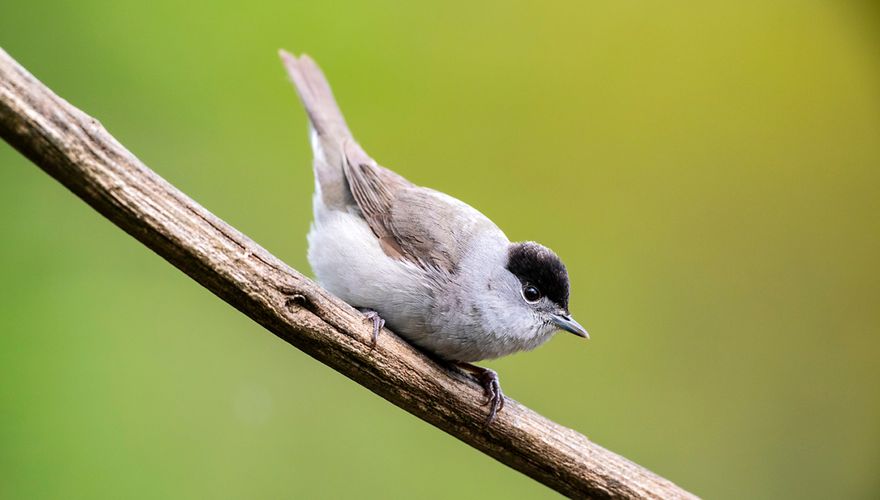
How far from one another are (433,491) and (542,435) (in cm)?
174

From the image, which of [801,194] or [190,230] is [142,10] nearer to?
[190,230]

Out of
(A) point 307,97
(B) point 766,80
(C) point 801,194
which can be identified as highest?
(B) point 766,80

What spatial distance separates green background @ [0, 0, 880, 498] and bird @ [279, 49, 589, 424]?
124 cm

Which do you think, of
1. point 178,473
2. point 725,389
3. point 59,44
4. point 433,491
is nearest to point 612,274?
point 725,389

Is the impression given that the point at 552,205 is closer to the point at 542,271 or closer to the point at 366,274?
the point at 542,271

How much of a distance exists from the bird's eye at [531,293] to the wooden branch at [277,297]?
355mm

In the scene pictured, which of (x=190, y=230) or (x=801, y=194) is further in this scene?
(x=801, y=194)

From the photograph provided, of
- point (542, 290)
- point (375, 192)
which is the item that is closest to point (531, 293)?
point (542, 290)

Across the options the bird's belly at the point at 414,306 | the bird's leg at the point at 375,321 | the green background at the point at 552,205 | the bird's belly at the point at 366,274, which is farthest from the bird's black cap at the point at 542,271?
the green background at the point at 552,205

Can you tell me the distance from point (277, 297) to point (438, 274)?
0.66 m

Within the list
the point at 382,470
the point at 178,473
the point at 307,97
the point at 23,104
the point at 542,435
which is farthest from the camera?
the point at 382,470

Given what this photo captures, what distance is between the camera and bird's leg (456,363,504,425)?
7.99 feet

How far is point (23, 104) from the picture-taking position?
1.76 meters

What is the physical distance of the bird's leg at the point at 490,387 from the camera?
2436 mm
